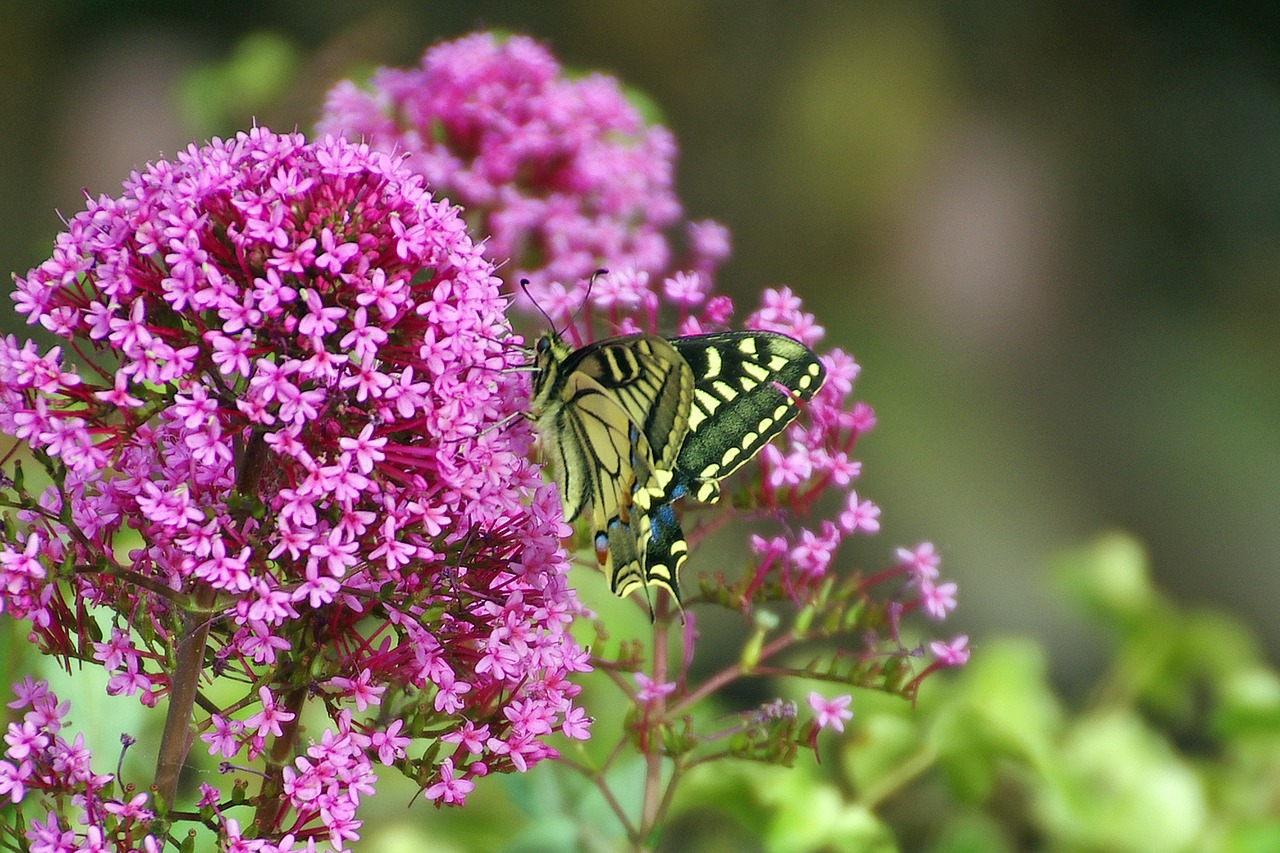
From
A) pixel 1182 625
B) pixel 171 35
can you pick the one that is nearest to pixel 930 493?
pixel 1182 625

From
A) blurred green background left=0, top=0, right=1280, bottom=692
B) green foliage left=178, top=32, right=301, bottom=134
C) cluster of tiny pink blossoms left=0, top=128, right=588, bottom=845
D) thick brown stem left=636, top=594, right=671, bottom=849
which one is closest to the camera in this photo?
cluster of tiny pink blossoms left=0, top=128, right=588, bottom=845

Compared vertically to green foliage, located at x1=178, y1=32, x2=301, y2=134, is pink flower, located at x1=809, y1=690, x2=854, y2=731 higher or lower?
lower

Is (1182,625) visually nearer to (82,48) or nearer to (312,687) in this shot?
(312,687)

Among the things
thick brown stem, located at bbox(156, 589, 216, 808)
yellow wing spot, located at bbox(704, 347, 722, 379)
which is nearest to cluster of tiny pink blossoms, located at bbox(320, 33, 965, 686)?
yellow wing spot, located at bbox(704, 347, 722, 379)

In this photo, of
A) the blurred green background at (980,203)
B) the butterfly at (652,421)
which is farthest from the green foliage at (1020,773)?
the blurred green background at (980,203)

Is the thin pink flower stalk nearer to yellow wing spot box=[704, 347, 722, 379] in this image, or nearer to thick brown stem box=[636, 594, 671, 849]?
thick brown stem box=[636, 594, 671, 849]
